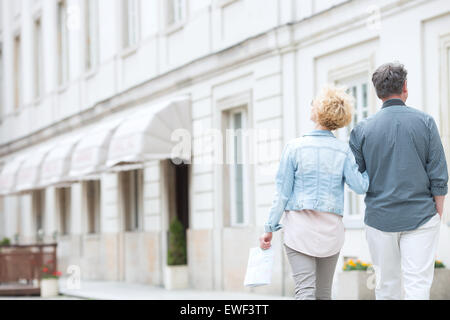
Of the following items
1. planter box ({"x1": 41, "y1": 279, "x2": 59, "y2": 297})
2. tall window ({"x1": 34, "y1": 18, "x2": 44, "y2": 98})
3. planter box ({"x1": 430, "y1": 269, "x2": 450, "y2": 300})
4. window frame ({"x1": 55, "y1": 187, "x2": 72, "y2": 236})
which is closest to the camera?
planter box ({"x1": 430, "y1": 269, "x2": 450, "y2": 300})

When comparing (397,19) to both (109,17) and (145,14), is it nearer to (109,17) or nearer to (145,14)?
(145,14)

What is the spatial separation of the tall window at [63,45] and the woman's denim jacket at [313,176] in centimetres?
1999

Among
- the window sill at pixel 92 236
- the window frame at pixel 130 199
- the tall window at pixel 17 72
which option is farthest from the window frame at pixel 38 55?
the window frame at pixel 130 199

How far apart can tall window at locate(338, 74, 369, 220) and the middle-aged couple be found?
6.81 meters

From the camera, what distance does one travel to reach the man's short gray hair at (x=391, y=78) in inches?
214

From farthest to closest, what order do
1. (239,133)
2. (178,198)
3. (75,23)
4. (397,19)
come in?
(75,23)
(178,198)
(239,133)
(397,19)

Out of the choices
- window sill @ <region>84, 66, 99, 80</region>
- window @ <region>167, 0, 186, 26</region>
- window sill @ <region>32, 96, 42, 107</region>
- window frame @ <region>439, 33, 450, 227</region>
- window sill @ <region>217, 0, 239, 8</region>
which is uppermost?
window @ <region>167, 0, 186, 26</region>

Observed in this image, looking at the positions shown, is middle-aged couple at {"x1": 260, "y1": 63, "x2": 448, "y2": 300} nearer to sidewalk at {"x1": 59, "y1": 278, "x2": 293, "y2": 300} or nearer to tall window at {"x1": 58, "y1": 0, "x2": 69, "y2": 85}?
sidewalk at {"x1": 59, "y1": 278, "x2": 293, "y2": 300}

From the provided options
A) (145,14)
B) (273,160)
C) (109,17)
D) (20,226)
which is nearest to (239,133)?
(273,160)

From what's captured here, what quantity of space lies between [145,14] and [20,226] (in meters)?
12.9

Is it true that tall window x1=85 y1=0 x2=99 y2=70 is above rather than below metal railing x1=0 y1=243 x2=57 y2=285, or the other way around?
above

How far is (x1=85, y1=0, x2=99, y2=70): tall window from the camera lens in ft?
73.4

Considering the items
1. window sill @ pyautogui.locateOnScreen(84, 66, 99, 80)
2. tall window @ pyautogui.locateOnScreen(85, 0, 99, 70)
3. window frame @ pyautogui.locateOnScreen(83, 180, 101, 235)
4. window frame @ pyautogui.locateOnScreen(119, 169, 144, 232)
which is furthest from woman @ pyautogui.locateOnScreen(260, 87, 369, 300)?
window frame @ pyautogui.locateOnScreen(83, 180, 101, 235)

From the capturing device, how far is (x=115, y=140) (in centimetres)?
1784
